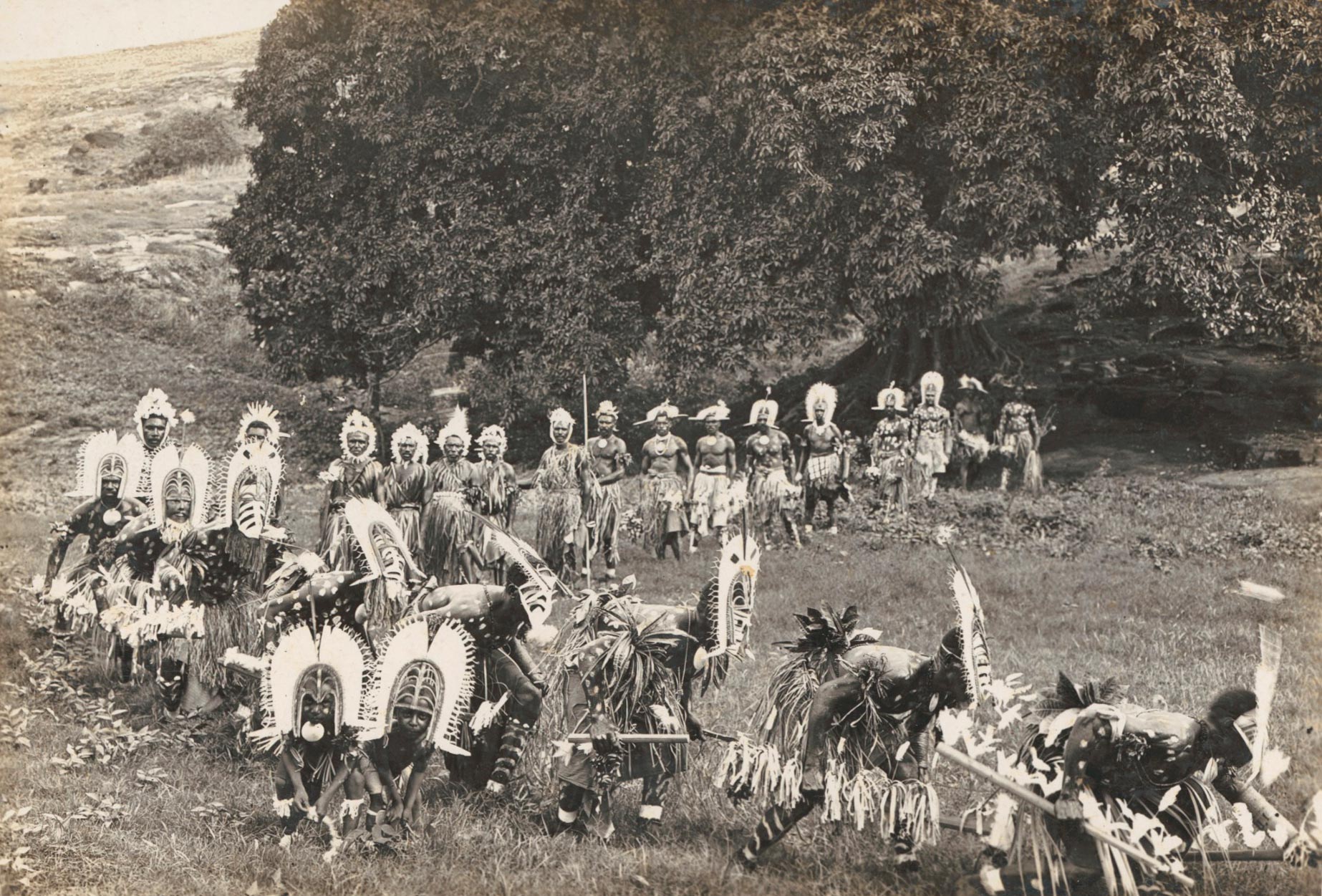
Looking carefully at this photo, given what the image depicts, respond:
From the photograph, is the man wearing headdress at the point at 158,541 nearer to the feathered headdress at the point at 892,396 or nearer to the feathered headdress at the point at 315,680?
the feathered headdress at the point at 315,680

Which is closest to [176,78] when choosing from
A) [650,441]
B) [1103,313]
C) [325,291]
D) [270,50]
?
[270,50]

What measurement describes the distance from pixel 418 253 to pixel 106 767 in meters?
8.44

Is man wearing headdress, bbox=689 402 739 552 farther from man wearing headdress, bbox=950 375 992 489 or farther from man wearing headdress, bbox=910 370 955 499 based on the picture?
man wearing headdress, bbox=950 375 992 489

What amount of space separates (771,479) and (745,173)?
11.6 feet

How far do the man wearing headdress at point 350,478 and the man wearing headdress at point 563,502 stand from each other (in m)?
2.54

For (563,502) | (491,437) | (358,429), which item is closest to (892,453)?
(563,502)

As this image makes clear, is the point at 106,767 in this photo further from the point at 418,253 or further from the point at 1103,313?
the point at 1103,313

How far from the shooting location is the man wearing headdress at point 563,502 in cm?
1150

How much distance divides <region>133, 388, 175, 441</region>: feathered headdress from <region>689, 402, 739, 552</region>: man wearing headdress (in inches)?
225

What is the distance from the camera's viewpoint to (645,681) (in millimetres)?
5809

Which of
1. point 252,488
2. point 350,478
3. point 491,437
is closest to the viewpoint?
point 252,488

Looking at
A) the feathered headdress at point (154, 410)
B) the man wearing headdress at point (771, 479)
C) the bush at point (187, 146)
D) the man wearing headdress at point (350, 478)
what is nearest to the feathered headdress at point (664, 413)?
the man wearing headdress at point (771, 479)

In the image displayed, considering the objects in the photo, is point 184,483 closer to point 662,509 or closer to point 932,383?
point 662,509

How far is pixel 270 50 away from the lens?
539 inches
